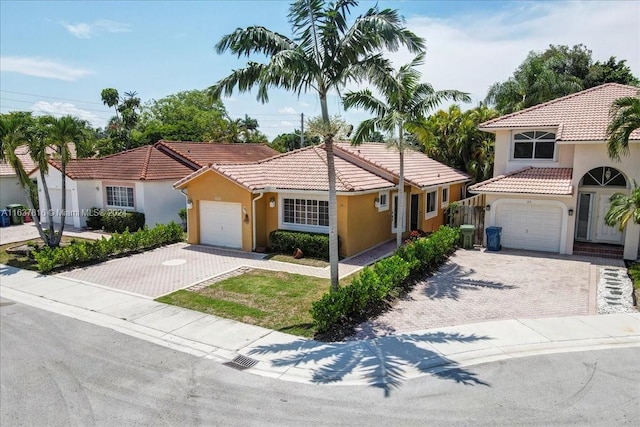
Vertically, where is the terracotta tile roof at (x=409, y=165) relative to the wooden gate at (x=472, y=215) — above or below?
above

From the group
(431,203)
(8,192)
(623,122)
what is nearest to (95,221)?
(8,192)

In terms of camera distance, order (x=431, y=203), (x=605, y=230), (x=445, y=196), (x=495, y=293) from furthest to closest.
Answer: (x=445, y=196) < (x=431, y=203) < (x=605, y=230) < (x=495, y=293)

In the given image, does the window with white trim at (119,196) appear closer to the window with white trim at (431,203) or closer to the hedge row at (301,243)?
the hedge row at (301,243)

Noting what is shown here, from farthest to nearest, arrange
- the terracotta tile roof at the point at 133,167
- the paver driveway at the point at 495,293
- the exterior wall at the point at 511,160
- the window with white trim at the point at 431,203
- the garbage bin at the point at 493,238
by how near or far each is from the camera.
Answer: the terracotta tile roof at the point at 133,167 → the window with white trim at the point at 431,203 → the exterior wall at the point at 511,160 → the garbage bin at the point at 493,238 → the paver driveway at the point at 495,293

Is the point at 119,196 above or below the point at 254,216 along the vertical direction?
above

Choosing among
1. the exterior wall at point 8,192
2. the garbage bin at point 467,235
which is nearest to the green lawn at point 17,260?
the exterior wall at point 8,192

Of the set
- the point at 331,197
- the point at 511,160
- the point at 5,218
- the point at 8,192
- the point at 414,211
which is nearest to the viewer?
the point at 331,197

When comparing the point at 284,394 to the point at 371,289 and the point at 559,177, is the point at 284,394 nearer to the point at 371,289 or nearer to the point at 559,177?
the point at 371,289

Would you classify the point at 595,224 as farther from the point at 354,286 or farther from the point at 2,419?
the point at 2,419
